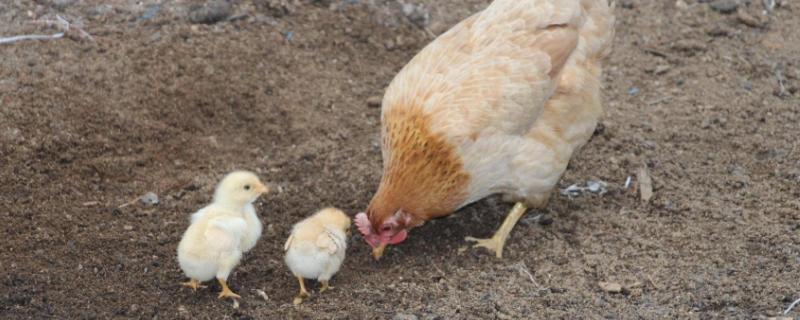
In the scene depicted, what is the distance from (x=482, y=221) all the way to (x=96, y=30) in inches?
106

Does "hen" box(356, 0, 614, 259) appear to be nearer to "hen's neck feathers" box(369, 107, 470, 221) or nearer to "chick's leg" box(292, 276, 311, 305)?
"hen's neck feathers" box(369, 107, 470, 221)

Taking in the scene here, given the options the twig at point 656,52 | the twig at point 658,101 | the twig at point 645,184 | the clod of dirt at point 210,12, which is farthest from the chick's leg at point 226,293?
the twig at point 656,52

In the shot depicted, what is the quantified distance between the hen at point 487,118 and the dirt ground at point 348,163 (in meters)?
0.31

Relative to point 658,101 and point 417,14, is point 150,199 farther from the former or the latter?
point 658,101

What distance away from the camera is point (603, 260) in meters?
4.89

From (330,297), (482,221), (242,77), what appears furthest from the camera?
(242,77)

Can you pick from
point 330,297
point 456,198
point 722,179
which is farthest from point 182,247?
point 722,179

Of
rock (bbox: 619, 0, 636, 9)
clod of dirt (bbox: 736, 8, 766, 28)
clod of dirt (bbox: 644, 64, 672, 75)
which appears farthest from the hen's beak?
clod of dirt (bbox: 736, 8, 766, 28)

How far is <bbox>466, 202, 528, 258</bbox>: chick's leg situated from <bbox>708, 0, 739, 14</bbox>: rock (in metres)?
2.79

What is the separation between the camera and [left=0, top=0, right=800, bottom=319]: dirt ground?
452 cm

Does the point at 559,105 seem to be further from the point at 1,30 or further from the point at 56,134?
the point at 1,30

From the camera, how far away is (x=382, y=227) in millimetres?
4746

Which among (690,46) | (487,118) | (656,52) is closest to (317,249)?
(487,118)

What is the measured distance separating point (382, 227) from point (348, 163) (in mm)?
1007
